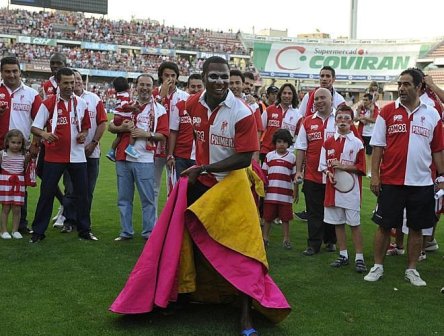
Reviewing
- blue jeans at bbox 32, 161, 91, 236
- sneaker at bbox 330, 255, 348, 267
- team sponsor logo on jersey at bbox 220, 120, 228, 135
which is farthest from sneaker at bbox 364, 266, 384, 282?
blue jeans at bbox 32, 161, 91, 236

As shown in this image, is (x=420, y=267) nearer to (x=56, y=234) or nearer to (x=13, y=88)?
(x=56, y=234)

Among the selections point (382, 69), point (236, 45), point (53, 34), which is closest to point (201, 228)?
point (382, 69)

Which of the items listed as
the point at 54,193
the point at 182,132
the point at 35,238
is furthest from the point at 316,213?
the point at 35,238

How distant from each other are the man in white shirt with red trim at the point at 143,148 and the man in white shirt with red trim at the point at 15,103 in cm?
115

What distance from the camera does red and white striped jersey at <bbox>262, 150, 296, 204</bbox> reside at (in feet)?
25.1

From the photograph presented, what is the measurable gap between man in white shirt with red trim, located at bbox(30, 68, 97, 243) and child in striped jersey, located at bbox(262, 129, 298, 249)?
2.51 meters

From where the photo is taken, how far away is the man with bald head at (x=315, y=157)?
287 inches

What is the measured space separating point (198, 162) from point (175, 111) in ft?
9.98

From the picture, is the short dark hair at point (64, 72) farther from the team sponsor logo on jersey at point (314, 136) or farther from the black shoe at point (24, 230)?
the team sponsor logo on jersey at point (314, 136)

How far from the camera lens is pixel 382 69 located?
189 ft

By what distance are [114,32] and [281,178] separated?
61.3 meters

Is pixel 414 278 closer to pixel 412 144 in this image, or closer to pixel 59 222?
pixel 412 144

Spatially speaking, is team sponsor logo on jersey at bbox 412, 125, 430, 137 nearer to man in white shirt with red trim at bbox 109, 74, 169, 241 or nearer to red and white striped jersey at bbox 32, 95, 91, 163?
man in white shirt with red trim at bbox 109, 74, 169, 241

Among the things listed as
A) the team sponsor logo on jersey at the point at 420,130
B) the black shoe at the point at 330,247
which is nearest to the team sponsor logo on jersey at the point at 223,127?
the team sponsor logo on jersey at the point at 420,130
